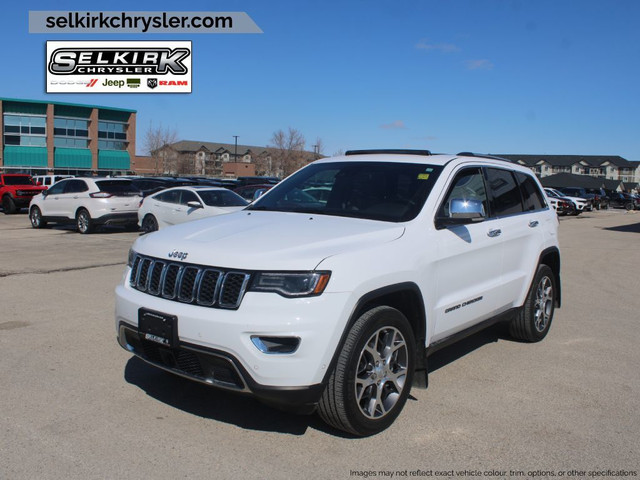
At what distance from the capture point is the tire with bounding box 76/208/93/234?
1750 centimetres

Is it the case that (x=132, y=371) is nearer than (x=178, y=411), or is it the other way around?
(x=178, y=411)

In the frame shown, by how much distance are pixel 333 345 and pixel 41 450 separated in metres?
1.82

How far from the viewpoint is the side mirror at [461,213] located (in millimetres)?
4324

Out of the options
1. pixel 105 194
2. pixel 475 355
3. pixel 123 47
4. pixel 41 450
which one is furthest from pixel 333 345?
pixel 123 47

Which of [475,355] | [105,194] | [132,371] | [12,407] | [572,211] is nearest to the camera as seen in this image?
[12,407]

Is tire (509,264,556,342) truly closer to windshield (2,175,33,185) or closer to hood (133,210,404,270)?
hood (133,210,404,270)

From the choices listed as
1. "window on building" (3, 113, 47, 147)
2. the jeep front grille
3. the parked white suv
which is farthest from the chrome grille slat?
"window on building" (3, 113, 47, 147)

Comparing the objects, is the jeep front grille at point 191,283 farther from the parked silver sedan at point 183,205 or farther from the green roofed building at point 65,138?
the green roofed building at point 65,138

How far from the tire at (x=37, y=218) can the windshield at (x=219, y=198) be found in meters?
6.66

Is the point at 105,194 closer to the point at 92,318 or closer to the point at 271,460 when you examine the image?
the point at 92,318

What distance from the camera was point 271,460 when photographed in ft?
11.4

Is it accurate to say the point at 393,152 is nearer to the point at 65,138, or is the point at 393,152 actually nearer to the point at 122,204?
the point at 122,204

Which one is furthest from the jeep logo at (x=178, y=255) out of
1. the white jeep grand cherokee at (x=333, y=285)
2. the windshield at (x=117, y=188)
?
the windshield at (x=117, y=188)

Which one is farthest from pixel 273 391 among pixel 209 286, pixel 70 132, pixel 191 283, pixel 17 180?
pixel 70 132
